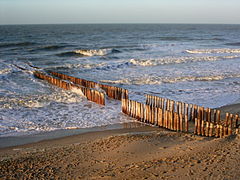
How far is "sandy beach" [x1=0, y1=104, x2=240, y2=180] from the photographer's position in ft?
20.1

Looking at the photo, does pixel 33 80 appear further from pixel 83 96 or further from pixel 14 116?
pixel 14 116

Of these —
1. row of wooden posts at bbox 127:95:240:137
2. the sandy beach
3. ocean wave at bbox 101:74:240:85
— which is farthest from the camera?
ocean wave at bbox 101:74:240:85

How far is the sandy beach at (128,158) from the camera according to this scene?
241 inches

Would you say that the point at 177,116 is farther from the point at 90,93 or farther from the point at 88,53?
the point at 88,53

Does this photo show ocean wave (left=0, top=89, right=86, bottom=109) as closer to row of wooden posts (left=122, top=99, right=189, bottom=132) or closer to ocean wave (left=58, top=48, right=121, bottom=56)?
row of wooden posts (left=122, top=99, right=189, bottom=132)

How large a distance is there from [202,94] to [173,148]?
9.61 meters

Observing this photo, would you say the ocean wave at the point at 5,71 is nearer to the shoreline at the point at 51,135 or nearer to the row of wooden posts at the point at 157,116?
the row of wooden posts at the point at 157,116

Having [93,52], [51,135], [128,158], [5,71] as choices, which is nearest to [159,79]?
[51,135]

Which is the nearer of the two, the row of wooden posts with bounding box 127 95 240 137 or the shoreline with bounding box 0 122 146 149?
the row of wooden posts with bounding box 127 95 240 137

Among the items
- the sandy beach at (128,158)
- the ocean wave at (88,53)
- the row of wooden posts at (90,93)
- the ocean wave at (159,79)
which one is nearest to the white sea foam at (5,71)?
the row of wooden posts at (90,93)

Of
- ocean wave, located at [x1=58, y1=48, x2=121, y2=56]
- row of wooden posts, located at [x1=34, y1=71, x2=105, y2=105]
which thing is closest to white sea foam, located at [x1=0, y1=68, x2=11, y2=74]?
row of wooden posts, located at [x1=34, y1=71, x2=105, y2=105]

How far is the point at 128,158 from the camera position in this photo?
7285mm

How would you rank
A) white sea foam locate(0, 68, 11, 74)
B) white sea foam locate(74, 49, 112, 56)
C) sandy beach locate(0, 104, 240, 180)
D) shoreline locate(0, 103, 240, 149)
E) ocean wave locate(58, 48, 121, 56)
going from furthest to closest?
white sea foam locate(74, 49, 112, 56) → ocean wave locate(58, 48, 121, 56) → white sea foam locate(0, 68, 11, 74) → shoreline locate(0, 103, 240, 149) → sandy beach locate(0, 104, 240, 180)

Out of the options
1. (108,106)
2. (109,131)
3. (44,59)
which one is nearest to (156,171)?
(109,131)
